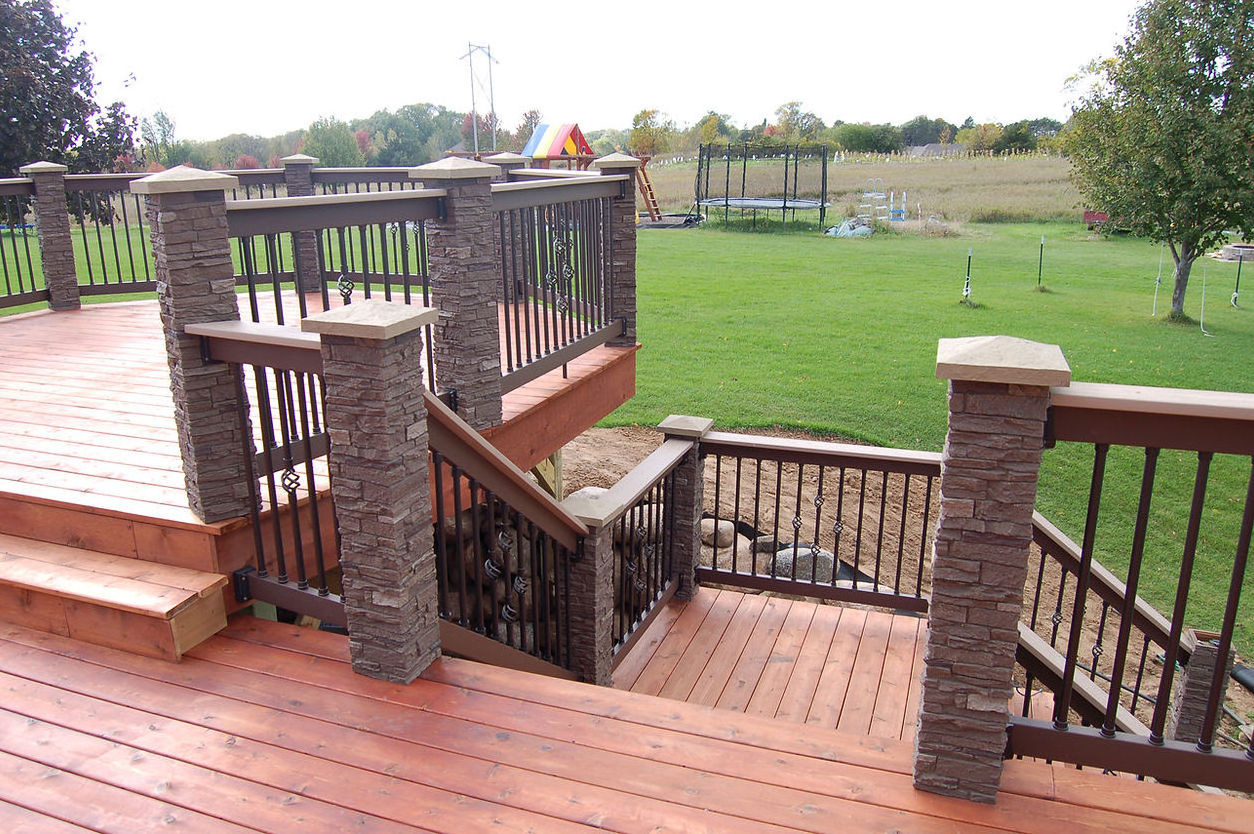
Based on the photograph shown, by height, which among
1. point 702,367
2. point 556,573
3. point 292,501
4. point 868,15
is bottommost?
point 702,367

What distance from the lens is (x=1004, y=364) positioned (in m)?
2.07

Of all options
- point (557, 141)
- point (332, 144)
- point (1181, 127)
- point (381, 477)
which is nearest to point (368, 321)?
point (381, 477)

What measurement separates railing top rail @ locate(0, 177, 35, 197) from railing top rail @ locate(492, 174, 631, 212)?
15.7ft

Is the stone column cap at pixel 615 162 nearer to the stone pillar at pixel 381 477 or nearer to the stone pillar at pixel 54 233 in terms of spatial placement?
the stone pillar at pixel 381 477

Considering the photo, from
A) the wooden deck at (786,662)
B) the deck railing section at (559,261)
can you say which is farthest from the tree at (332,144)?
the wooden deck at (786,662)

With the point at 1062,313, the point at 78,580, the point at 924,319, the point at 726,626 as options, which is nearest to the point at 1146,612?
the point at 726,626

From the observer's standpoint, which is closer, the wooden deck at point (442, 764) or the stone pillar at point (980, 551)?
the stone pillar at point (980, 551)

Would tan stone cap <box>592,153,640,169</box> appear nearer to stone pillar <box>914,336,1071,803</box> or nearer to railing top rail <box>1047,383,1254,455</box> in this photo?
stone pillar <box>914,336,1071,803</box>

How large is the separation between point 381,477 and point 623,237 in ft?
12.9

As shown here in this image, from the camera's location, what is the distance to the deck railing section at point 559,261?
5.00 m

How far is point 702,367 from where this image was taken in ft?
40.9

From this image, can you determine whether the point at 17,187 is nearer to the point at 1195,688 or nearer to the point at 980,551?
the point at 980,551

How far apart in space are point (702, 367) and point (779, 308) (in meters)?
4.37

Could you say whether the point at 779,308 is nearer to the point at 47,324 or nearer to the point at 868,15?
the point at 47,324
